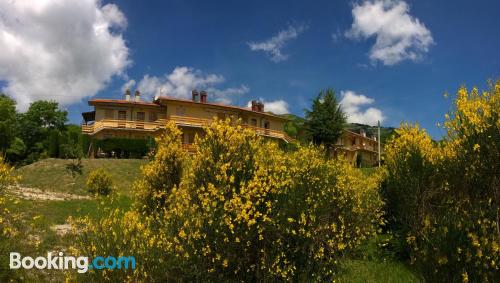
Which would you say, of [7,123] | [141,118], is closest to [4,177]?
[141,118]

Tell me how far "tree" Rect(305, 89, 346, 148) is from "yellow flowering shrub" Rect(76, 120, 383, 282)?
3567cm

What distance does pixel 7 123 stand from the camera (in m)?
46.4

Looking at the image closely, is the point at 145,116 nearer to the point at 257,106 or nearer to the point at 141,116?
the point at 141,116

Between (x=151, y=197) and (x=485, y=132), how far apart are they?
760cm

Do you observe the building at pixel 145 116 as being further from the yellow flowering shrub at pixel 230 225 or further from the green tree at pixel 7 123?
the yellow flowering shrub at pixel 230 225

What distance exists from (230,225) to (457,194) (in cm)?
504

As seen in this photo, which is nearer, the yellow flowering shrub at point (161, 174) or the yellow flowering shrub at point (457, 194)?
the yellow flowering shrub at point (457, 194)

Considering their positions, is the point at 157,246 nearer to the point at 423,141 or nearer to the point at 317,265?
the point at 317,265

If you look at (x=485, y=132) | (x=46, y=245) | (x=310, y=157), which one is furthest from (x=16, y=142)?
(x=485, y=132)

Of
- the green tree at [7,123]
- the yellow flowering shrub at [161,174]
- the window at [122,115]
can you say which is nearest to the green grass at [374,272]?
the yellow flowering shrub at [161,174]

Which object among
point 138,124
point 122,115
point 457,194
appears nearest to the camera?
point 457,194

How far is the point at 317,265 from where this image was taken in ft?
25.8

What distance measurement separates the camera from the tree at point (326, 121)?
43625mm

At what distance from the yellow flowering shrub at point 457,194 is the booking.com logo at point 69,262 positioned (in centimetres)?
426
